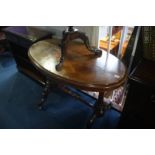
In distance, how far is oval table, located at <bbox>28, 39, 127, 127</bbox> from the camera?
108 cm

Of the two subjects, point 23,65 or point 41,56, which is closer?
point 41,56

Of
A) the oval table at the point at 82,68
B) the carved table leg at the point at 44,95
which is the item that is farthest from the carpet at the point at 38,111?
the oval table at the point at 82,68

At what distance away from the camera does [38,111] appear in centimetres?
186

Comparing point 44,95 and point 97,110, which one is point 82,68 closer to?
point 97,110

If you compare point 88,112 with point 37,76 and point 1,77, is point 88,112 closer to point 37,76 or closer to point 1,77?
point 37,76

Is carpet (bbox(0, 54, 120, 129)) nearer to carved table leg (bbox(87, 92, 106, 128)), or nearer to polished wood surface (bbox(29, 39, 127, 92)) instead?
carved table leg (bbox(87, 92, 106, 128))

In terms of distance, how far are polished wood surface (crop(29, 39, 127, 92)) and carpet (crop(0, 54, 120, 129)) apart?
737mm

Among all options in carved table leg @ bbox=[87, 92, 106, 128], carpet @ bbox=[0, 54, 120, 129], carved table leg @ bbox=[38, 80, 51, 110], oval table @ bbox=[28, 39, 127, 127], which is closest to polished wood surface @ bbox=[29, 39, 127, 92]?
oval table @ bbox=[28, 39, 127, 127]

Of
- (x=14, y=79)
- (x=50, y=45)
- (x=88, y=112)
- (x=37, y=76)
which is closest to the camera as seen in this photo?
(x=50, y=45)

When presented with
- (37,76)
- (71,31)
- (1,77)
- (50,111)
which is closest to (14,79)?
(1,77)

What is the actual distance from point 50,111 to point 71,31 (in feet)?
3.31

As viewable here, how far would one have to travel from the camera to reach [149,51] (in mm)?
1221

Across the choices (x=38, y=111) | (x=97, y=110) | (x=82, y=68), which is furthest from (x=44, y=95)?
(x=82, y=68)

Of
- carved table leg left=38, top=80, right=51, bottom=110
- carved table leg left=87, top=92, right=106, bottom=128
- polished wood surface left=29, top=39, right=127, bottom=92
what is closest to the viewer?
polished wood surface left=29, top=39, right=127, bottom=92
